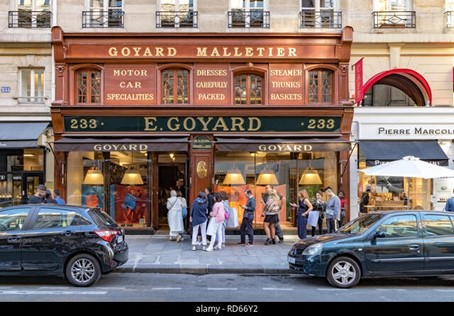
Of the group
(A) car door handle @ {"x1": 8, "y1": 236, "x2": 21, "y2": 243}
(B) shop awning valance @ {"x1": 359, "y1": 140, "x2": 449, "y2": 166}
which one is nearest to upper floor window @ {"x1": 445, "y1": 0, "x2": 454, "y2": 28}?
(B) shop awning valance @ {"x1": 359, "y1": 140, "x2": 449, "y2": 166}

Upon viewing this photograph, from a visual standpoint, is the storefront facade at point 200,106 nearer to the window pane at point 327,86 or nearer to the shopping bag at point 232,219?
the window pane at point 327,86

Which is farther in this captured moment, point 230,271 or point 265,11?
point 265,11

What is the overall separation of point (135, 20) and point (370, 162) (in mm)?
9294

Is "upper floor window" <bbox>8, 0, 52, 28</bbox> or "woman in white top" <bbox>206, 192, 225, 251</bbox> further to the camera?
"upper floor window" <bbox>8, 0, 52, 28</bbox>

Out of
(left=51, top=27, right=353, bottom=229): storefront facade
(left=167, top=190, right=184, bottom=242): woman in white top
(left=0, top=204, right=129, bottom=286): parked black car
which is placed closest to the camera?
(left=0, top=204, right=129, bottom=286): parked black car

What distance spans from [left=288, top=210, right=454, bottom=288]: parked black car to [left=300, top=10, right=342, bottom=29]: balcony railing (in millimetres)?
8894

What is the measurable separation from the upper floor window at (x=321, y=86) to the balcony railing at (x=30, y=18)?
369 inches

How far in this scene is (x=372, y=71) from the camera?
15227 millimetres

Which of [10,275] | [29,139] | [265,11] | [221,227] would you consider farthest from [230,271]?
[265,11]

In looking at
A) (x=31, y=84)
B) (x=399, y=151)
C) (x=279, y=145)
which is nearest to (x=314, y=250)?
(x=279, y=145)

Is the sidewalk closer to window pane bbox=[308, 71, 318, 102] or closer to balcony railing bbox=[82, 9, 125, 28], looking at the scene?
window pane bbox=[308, 71, 318, 102]

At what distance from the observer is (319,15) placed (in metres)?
15.4

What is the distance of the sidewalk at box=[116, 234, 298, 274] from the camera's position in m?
10.0

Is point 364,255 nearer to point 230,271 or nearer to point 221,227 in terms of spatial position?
point 230,271
